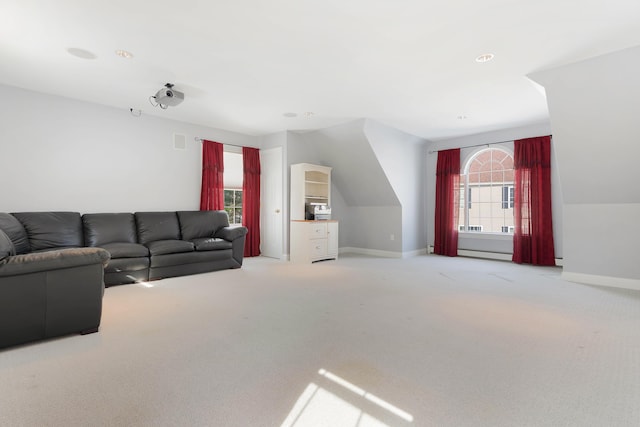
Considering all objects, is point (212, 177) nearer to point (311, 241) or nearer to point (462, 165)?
point (311, 241)

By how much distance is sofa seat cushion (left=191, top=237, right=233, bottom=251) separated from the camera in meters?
4.69

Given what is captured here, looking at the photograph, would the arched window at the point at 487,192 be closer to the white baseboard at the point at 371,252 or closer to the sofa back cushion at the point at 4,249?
the white baseboard at the point at 371,252

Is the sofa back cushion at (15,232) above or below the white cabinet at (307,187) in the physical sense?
below

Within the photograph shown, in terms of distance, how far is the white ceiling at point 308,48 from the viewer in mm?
2438

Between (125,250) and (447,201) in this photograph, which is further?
(447,201)

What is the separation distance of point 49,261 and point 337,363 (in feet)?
7.22

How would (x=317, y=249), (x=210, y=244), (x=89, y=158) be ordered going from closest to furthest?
1. (x=89, y=158)
2. (x=210, y=244)
3. (x=317, y=249)

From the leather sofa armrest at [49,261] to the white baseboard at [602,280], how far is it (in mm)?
5703

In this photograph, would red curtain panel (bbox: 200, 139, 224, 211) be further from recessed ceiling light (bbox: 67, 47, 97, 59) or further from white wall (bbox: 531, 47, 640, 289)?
white wall (bbox: 531, 47, 640, 289)

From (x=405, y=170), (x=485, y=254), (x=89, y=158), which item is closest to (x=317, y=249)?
(x=405, y=170)

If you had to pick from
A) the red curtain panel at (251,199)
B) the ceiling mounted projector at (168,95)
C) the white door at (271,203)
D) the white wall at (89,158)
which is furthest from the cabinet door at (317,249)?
the ceiling mounted projector at (168,95)

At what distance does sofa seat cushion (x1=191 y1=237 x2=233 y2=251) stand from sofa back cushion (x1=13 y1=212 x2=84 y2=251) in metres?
1.45

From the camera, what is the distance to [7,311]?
2.15m

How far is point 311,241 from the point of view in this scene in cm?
582
